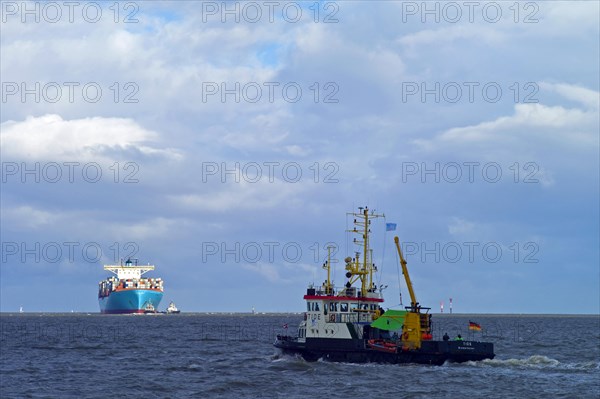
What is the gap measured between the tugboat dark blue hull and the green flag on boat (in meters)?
1.70

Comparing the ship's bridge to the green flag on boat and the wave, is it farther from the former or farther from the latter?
the wave

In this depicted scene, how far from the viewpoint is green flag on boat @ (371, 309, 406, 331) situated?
61.3 meters

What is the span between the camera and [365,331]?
206 ft

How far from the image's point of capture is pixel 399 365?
197 feet

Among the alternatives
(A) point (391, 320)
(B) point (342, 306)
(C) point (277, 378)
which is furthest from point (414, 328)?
(C) point (277, 378)

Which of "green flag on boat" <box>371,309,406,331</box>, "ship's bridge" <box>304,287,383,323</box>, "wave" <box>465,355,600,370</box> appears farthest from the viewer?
"ship's bridge" <box>304,287,383,323</box>

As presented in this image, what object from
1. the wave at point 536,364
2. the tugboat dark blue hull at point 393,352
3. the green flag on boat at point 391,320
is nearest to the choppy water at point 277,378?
the wave at point 536,364

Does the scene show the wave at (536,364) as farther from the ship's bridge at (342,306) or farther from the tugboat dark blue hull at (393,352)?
the ship's bridge at (342,306)

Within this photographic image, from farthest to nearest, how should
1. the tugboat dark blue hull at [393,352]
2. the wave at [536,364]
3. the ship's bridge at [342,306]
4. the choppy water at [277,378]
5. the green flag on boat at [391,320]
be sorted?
the ship's bridge at [342,306], the wave at [536,364], the green flag on boat at [391,320], the tugboat dark blue hull at [393,352], the choppy water at [277,378]

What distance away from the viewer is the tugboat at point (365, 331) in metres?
60.2

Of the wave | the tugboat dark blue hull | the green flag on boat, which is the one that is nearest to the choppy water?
the wave

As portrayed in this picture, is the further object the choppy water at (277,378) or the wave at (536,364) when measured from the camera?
the wave at (536,364)

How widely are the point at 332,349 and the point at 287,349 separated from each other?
4712 millimetres

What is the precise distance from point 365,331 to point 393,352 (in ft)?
12.0
